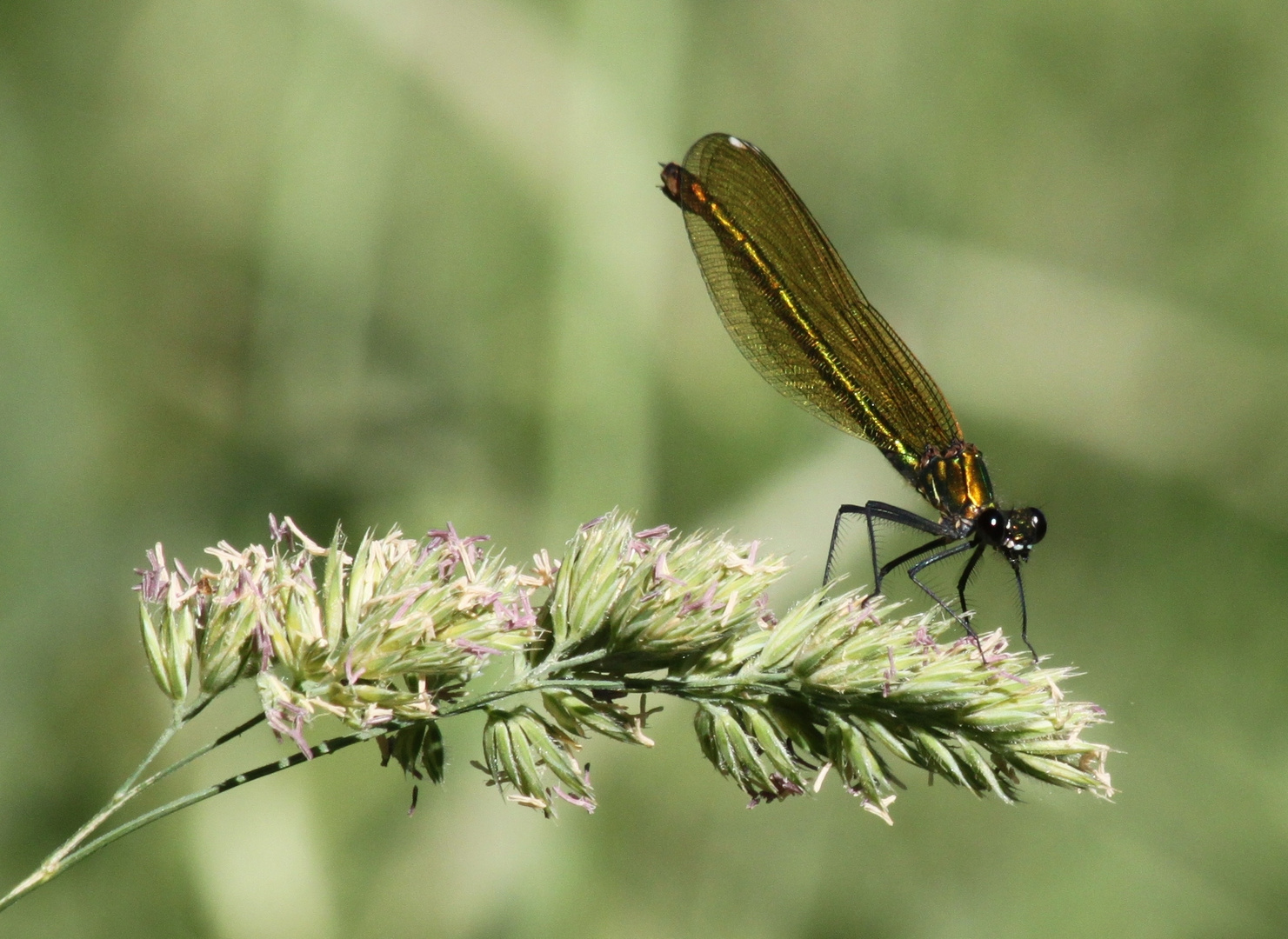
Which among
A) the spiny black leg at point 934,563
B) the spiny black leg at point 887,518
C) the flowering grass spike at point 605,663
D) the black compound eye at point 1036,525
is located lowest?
the flowering grass spike at point 605,663

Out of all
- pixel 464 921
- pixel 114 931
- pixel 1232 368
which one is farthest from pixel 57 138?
pixel 1232 368

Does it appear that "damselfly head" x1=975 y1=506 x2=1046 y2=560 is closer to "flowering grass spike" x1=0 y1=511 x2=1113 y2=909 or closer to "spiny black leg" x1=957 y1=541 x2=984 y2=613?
"spiny black leg" x1=957 y1=541 x2=984 y2=613

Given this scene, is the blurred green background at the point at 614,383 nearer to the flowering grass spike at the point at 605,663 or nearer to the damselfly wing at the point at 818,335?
the damselfly wing at the point at 818,335

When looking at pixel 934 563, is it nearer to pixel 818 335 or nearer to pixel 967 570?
pixel 967 570

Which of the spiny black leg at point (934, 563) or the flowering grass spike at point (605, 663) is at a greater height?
the spiny black leg at point (934, 563)

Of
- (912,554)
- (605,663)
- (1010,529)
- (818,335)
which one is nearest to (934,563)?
(912,554)

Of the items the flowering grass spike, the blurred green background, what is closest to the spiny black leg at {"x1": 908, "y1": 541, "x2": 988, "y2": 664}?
the flowering grass spike

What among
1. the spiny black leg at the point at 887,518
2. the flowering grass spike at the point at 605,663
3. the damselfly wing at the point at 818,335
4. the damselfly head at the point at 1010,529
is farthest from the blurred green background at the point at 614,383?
the flowering grass spike at the point at 605,663
